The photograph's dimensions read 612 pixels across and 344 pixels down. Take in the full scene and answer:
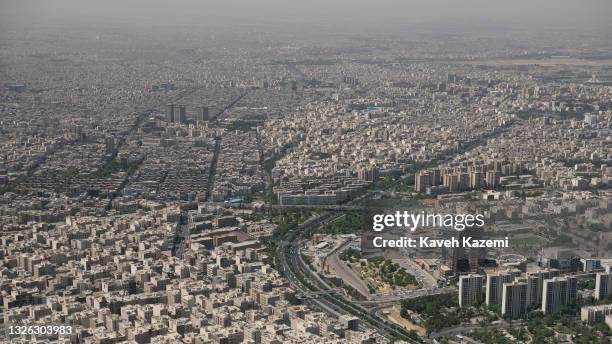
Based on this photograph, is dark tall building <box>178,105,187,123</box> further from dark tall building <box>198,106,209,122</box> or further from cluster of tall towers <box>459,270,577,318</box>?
cluster of tall towers <box>459,270,577,318</box>

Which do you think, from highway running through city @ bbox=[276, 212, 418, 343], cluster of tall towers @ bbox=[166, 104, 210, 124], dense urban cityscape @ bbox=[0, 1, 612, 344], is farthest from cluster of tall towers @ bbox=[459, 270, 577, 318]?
cluster of tall towers @ bbox=[166, 104, 210, 124]

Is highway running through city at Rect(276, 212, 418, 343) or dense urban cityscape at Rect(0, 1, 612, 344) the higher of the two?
dense urban cityscape at Rect(0, 1, 612, 344)

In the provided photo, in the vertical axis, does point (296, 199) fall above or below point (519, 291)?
below

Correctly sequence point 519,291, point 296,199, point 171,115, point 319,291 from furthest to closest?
point 171,115, point 296,199, point 319,291, point 519,291

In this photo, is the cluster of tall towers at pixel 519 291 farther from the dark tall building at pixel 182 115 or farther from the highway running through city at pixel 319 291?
the dark tall building at pixel 182 115

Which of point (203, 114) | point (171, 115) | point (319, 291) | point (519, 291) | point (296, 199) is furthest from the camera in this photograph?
point (203, 114)

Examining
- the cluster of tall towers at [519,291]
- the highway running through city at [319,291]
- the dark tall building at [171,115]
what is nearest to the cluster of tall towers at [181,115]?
the dark tall building at [171,115]

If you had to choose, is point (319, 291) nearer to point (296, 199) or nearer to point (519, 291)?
point (519, 291)

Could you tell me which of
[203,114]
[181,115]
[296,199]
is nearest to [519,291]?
[296,199]
